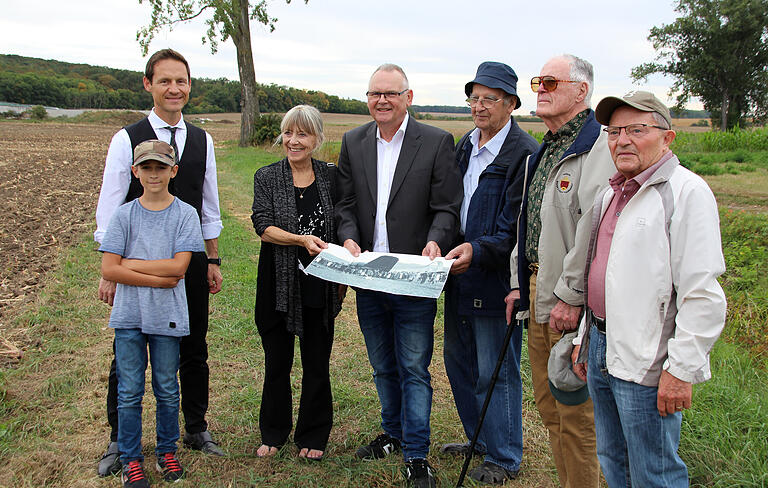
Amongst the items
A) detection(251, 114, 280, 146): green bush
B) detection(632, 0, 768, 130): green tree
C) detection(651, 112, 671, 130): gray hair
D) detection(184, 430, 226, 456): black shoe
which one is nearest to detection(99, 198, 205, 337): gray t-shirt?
detection(184, 430, 226, 456): black shoe

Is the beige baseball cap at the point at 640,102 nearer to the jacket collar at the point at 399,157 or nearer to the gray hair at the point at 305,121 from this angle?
the jacket collar at the point at 399,157

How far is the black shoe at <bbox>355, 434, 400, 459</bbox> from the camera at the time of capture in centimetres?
377

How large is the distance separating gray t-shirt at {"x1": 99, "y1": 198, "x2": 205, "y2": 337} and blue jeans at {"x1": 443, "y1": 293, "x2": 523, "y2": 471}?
5.47ft

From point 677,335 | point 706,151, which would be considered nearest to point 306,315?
point 677,335

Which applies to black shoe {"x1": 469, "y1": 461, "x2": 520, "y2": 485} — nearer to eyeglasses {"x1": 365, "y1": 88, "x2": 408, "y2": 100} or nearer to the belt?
the belt

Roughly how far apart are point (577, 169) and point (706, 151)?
70.7 feet

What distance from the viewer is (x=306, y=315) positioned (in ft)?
12.1

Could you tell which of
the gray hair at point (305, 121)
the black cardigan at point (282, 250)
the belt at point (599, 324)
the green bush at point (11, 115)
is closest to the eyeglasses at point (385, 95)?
the gray hair at point (305, 121)

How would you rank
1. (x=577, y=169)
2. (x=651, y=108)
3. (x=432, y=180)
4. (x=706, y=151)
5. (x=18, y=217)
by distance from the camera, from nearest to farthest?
(x=651, y=108) < (x=577, y=169) < (x=432, y=180) < (x=18, y=217) < (x=706, y=151)

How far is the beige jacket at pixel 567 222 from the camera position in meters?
2.61

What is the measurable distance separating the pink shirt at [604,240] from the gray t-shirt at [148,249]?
2.26m

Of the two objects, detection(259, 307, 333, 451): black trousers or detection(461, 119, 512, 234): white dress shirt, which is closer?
detection(461, 119, 512, 234): white dress shirt

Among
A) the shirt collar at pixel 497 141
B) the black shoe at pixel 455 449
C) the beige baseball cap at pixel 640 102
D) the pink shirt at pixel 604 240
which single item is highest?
the beige baseball cap at pixel 640 102

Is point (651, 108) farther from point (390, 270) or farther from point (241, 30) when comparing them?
point (241, 30)
